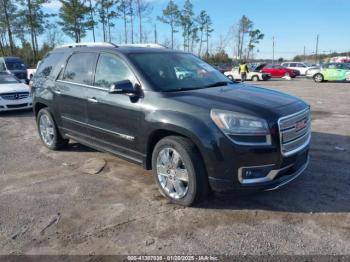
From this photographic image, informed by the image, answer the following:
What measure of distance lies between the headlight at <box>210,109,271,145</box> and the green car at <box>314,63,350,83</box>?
24.6 m

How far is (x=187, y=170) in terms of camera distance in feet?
13.0

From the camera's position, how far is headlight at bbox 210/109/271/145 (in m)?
3.67

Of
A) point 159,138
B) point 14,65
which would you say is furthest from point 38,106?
point 14,65

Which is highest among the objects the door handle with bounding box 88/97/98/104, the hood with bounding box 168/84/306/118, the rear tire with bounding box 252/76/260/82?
the hood with bounding box 168/84/306/118

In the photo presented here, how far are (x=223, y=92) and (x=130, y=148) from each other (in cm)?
144

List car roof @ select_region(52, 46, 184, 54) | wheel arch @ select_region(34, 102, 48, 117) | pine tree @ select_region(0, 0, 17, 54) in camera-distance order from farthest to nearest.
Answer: pine tree @ select_region(0, 0, 17, 54) → wheel arch @ select_region(34, 102, 48, 117) → car roof @ select_region(52, 46, 184, 54)

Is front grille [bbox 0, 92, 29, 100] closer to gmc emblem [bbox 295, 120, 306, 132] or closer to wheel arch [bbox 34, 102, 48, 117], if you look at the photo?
wheel arch [bbox 34, 102, 48, 117]

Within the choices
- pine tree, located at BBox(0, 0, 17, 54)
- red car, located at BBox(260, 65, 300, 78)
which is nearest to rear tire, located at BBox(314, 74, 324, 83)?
red car, located at BBox(260, 65, 300, 78)

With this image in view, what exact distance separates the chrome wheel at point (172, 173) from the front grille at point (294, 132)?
1148mm

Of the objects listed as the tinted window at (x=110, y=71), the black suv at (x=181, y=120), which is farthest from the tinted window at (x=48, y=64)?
the tinted window at (x=110, y=71)

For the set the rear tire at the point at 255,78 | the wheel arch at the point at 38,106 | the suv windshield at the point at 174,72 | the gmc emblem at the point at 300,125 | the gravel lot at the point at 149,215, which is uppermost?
the suv windshield at the point at 174,72

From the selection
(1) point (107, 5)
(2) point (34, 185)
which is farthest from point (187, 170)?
(1) point (107, 5)

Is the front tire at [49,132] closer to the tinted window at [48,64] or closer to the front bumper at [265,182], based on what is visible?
the tinted window at [48,64]

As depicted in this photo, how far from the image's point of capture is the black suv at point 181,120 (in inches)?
146
